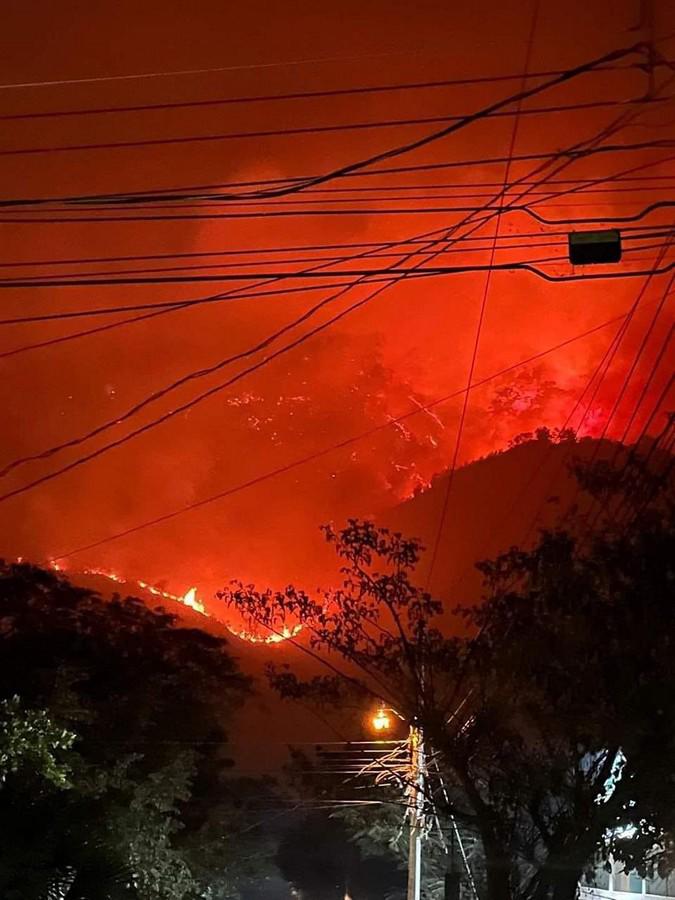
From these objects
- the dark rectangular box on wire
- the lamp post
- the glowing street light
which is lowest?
the lamp post

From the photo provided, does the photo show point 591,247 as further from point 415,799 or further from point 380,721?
point 380,721

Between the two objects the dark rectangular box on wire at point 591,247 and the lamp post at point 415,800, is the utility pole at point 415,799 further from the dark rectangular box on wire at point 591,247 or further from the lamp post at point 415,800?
the dark rectangular box on wire at point 591,247

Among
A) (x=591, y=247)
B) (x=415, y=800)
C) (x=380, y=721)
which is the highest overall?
(x=380, y=721)

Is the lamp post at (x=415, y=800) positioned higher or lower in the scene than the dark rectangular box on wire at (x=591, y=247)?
lower

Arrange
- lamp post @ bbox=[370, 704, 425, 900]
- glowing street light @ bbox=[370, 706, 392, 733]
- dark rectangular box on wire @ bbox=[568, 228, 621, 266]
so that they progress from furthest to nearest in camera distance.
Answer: glowing street light @ bbox=[370, 706, 392, 733], lamp post @ bbox=[370, 704, 425, 900], dark rectangular box on wire @ bbox=[568, 228, 621, 266]

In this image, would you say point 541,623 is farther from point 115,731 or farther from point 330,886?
point 330,886

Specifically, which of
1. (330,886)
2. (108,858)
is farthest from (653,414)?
(330,886)

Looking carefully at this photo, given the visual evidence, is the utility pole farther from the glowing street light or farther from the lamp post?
the glowing street light

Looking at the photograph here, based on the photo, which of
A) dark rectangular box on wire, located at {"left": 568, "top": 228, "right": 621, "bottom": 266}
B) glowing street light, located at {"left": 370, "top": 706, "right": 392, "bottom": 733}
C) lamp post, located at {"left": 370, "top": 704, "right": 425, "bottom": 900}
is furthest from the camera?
glowing street light, located at {"left": 370, "top": 706, "right": 392, "bottom": 733}

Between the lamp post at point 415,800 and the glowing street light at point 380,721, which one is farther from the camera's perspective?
the glowing street light at point 380,721

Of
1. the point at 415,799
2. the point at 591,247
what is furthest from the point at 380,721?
the point at 591,247

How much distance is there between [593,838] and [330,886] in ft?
63.2

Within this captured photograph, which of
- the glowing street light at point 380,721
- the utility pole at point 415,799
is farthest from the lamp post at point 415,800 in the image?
the glowing street light at point 380,721

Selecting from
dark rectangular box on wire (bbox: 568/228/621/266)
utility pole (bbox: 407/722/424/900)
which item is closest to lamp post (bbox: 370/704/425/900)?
utility pole (bbox: 407/722/424/900)
